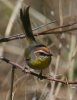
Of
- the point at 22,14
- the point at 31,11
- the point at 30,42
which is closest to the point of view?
the point at 22,14

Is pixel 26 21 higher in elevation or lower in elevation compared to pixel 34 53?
higher

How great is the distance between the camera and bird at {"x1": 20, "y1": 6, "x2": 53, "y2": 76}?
9.39 feet

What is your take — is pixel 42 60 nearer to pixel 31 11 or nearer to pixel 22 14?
pixel 22 14

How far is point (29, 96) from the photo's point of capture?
11.1ft

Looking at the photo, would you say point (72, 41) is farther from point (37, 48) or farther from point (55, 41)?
point (37, 48)

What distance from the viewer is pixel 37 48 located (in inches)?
120

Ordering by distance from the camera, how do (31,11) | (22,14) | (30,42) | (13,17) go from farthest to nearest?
1. (31,11)
2. (13,17)
3. (30,42)
4. (22,14)

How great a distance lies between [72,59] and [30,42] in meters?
0.45

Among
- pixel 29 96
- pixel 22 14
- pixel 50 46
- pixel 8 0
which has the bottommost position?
pixel 29 96

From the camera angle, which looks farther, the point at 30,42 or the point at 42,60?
the point at 30,42

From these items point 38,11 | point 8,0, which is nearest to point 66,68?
point 38,11

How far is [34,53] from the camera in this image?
9.95 feet

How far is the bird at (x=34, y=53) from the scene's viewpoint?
9.39 feet

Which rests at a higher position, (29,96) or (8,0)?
(8,0)
